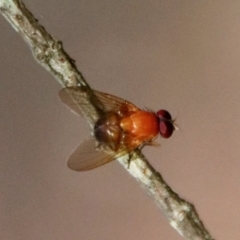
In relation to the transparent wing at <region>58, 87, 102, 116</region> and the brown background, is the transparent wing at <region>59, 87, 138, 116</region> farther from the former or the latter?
the brown background

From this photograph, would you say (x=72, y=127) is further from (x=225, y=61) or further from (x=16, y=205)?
(x=225, y=61)

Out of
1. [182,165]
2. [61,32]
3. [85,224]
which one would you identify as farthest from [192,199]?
[61,32]

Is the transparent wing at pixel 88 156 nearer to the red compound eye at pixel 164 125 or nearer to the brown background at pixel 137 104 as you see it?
the red compound eye at pixel 164 125

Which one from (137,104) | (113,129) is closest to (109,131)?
(113,129)

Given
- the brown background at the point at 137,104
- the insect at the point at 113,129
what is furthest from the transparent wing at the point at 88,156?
the brown background at the point at 137,104

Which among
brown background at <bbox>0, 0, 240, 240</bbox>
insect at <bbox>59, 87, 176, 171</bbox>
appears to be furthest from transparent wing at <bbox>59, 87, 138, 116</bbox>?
brown background at <bbox>0, 0, 240, 240</bbox>

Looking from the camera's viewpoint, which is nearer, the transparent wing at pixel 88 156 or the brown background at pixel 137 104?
the transparent wing at pixel 88 156

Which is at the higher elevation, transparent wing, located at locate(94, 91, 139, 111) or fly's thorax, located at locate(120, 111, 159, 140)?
transparent wing, located at locate(94, 91, 139, 111)
